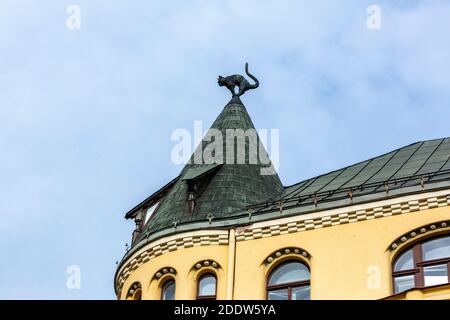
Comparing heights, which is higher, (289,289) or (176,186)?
(176,186)

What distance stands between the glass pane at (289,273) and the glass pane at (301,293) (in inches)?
10.6

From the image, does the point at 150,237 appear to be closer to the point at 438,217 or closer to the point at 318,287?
the point at 318,287

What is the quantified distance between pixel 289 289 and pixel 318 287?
94 centimetres

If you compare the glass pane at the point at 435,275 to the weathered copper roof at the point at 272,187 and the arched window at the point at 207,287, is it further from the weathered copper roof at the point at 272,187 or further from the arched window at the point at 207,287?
the arched window at the point at 207,287

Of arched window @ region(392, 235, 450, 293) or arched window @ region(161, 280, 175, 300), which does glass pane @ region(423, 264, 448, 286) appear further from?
arched window @ region(161, 280, 175, 300)

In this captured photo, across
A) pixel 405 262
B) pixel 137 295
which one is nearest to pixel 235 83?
pixel 137 295

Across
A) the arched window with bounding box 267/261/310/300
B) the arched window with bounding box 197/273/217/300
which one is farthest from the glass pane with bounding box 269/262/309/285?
the arched window with bounding box 197/273/217/300

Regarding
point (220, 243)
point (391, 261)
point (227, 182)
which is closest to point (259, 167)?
point (227, 182)

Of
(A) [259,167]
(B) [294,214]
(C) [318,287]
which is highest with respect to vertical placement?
(A) [259,167]

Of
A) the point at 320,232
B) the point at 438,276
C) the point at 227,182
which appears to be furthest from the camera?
the point at 227,182

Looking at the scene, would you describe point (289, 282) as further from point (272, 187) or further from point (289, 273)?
point (272, 187)

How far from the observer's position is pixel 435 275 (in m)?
30.3

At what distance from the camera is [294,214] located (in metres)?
32.8

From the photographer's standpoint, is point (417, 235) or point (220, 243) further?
point (220, 243)
